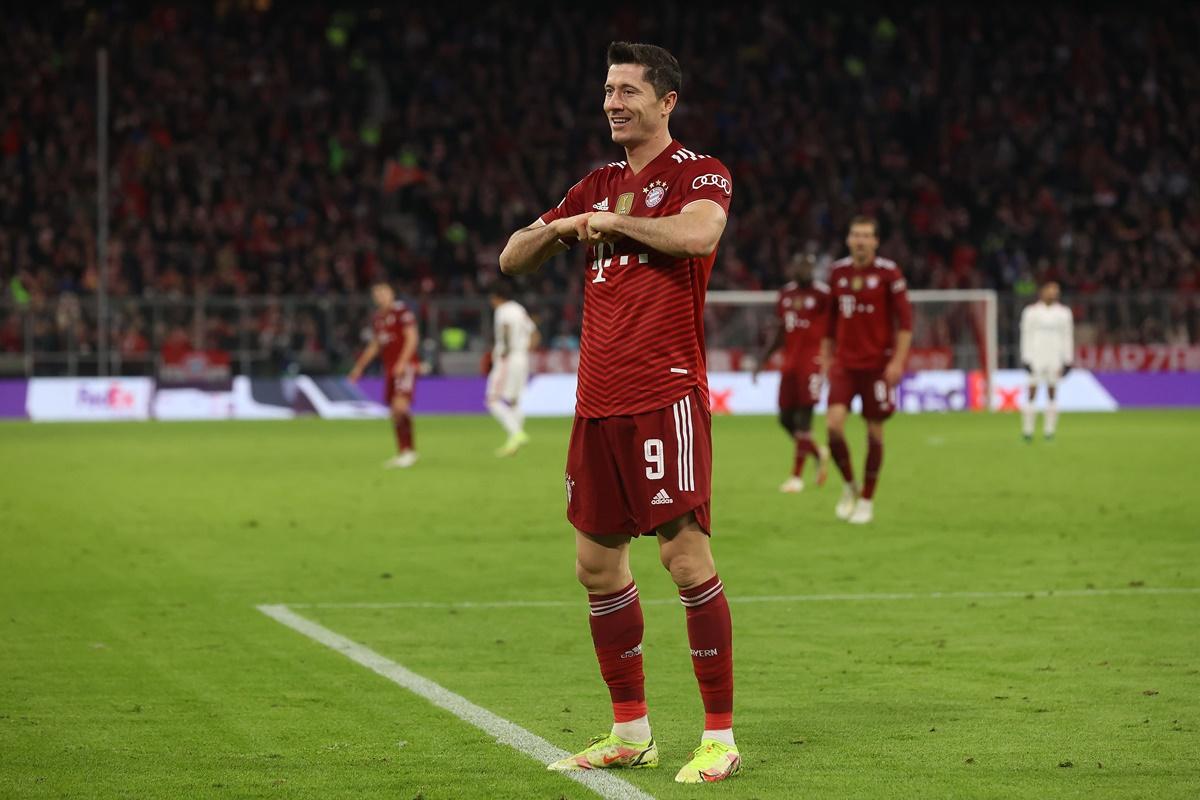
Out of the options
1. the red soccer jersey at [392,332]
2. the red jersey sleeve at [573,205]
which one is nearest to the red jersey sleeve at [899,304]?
the red jersey sleeve at [573,205]

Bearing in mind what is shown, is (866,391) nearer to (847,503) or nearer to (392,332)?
(847,503)

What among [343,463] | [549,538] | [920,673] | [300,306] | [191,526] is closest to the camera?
[920,673]

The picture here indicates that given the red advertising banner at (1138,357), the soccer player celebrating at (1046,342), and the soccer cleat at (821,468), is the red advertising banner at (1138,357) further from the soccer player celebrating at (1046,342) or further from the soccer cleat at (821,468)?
the soccer cleat at (821,468)

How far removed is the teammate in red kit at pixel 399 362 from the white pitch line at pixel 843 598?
11.8 metres

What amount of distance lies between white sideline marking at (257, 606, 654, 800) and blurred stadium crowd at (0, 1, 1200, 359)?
28.7 meters

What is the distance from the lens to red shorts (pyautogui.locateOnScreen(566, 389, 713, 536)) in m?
5.73

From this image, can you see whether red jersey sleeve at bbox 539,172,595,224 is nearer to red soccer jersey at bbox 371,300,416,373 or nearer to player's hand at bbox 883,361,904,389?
player's hand at bbox 883,361,904,389

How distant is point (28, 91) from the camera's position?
41188mm

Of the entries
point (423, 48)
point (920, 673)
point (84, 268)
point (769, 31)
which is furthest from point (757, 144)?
point (920, 673)

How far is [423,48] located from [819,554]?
3443 centimetres

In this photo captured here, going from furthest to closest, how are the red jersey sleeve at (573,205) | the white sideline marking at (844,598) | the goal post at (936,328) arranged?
the goal post at (936,328)
the white sideline marking at (844,598)
the red jersey sleeve at (573,205)

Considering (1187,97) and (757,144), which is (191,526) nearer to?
(757,144)

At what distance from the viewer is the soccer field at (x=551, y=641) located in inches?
229

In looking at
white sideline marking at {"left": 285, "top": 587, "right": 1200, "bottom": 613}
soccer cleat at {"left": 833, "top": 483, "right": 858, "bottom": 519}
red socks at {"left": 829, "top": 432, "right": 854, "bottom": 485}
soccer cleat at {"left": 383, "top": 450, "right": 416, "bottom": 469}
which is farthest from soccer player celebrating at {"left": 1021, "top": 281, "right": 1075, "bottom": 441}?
white sideline marking at {"left": 285, "top": 587, "right": 1200, "bottom": 613}
